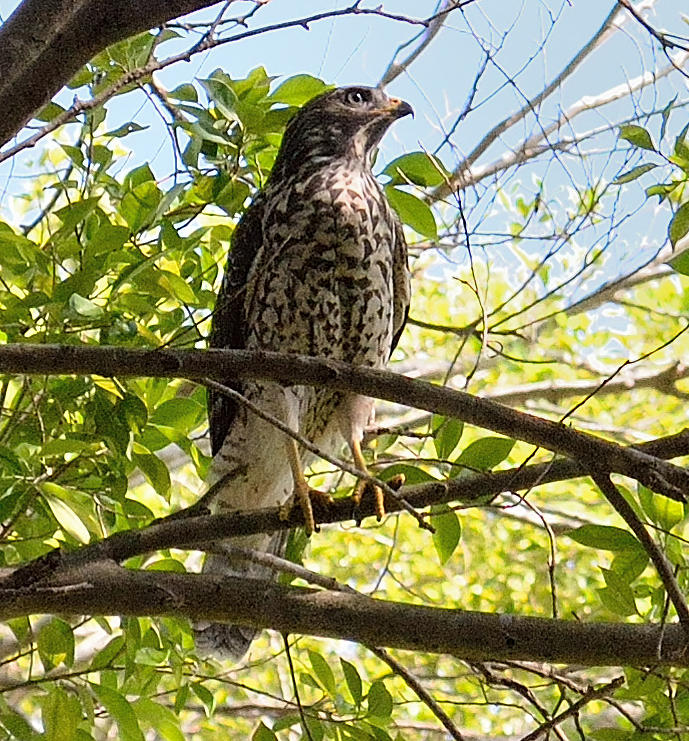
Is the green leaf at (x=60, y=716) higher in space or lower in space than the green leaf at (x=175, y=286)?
lower

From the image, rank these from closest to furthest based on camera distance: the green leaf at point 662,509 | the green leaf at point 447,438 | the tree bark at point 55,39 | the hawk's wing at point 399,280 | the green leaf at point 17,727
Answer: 1. the tree bark at point 55,39
2. the green leaf at point 662,509
3. the green leaf at point 447,438
4. the green leaf at point 17,727
5. the hawk's wing at point 399,280

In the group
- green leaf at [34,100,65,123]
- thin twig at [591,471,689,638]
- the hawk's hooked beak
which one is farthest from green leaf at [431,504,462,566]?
the hawk's hooked beak

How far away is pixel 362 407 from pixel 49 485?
982 millimetres

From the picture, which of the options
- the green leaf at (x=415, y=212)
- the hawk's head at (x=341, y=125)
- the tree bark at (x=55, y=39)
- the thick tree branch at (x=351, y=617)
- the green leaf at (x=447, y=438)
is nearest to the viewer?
the tree bark at (x=55, y=39)

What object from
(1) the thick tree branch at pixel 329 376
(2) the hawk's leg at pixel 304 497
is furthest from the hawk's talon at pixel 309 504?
(1) the thick tree branch at pixel 329 376

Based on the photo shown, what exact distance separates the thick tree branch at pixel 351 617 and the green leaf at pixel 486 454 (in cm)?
34

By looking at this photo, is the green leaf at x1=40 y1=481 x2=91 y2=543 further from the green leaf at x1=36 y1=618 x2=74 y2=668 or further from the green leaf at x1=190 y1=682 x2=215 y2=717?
the green leaf at x1=190 y1=682 x2=215 y2=717

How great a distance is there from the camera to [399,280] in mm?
2713

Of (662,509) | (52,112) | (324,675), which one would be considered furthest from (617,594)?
(52,112)

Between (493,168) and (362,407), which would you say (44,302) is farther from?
(493,168)

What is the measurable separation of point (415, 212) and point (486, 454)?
658 mm

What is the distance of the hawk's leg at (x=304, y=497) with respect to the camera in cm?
216

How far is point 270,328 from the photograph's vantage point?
2514 mm

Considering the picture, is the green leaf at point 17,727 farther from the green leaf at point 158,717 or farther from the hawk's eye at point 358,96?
the hawk's eye at point 358,96
